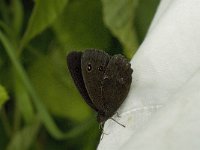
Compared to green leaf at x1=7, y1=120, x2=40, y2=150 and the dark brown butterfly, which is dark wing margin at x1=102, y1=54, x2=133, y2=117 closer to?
the dark brown butterfly

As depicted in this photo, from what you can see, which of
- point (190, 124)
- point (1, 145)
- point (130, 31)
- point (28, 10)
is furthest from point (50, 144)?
point (190, 124)

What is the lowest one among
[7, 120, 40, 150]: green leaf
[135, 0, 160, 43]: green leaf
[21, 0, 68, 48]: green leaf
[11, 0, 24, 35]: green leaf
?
[7, 120, 40, 150]: green leaf

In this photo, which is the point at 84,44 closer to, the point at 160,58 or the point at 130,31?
the point at 130,31

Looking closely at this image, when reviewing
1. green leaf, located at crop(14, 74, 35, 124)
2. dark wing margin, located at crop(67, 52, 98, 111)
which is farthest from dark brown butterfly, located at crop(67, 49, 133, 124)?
green leaf, located at crop(14, 74, 35, 124)

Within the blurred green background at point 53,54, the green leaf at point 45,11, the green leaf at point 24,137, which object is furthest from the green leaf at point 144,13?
the green leaf at point 24,137

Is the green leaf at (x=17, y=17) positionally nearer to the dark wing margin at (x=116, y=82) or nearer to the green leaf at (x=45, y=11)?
the green leaf at (x=45, y=11)

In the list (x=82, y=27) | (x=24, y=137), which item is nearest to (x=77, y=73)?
(x=82, y=27)

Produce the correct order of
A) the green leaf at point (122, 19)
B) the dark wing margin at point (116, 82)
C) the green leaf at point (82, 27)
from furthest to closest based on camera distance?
the green leaf at point (82, 27), the green leaf at point (122, 19), the dark wing margin at point (116, 82)
